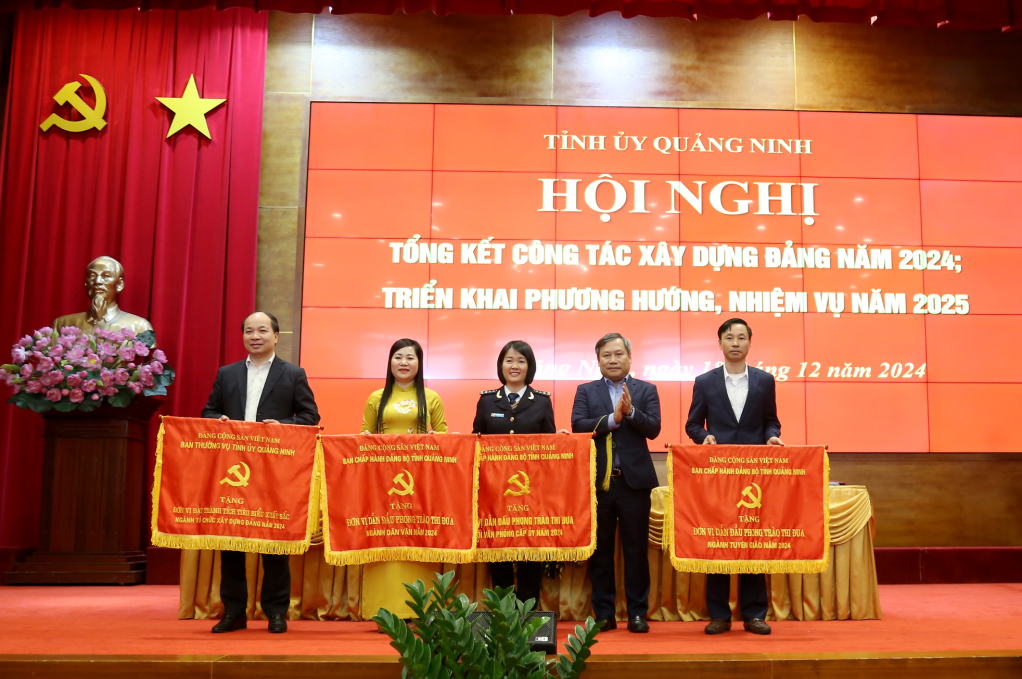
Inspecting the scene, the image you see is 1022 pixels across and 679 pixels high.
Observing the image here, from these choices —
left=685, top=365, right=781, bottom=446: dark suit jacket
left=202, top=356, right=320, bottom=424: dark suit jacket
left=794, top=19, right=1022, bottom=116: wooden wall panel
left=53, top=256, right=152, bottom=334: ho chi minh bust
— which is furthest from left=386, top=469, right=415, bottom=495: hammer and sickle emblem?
left=794, top=19, right=1022, bottom=116: wooden wall panel

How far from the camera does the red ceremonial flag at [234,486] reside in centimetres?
357

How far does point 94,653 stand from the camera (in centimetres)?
281

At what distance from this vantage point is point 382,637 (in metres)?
3.39

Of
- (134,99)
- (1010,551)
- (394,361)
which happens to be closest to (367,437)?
(394,361)

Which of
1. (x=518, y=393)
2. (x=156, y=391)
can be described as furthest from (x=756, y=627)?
(x=156, y=391)

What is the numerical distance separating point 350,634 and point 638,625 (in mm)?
1137

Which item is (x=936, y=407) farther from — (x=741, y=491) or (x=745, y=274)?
(x=741, y=491)

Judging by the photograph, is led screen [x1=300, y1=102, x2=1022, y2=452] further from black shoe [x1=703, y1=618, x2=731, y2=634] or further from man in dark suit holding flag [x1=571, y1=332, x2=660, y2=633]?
black shoe [x1=703, y1=618, x2=731, y2=634]

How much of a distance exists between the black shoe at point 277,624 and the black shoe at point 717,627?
1664 mm

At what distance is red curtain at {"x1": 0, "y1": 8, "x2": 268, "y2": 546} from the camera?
594cm

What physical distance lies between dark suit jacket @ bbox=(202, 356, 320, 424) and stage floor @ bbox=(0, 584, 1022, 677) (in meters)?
0.86

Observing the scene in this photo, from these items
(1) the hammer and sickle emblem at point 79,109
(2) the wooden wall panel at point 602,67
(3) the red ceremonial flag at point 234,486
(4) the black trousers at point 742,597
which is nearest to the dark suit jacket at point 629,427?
(4) the black trousers at point 742,597

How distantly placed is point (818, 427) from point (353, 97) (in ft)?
12.6

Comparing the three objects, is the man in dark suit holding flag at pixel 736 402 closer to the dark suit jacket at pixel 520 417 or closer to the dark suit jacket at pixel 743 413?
the dark suit jacket at pixel 743 413
